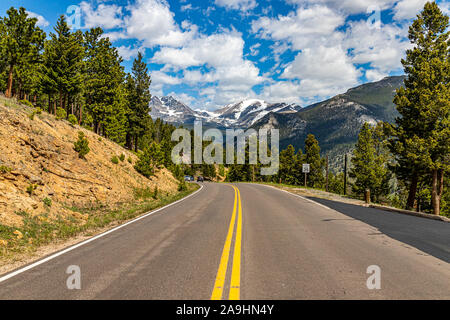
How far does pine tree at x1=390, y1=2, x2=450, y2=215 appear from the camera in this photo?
1953 cm

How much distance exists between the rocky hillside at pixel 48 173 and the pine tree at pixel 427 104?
23.4m

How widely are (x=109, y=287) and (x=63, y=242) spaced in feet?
14.2

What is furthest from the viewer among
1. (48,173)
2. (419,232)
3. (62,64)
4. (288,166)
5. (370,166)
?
(288,166)

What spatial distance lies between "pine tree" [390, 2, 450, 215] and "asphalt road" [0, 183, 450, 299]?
14.7 metres

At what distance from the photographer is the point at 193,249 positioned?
6.07 meters

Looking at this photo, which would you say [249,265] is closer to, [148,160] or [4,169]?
[4,169]

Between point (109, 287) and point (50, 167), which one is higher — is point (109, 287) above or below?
below

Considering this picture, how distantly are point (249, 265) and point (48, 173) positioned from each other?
493 inches

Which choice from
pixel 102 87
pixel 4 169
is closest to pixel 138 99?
pixel 102 87

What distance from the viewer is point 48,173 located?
12.8 metres

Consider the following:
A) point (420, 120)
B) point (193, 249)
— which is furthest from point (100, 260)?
point (420, 120)

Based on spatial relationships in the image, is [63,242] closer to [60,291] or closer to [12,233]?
[12,233]

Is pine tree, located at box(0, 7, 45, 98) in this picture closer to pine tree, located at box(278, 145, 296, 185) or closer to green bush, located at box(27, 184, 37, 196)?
green bush, located at box(27, 184, 37, 196)
